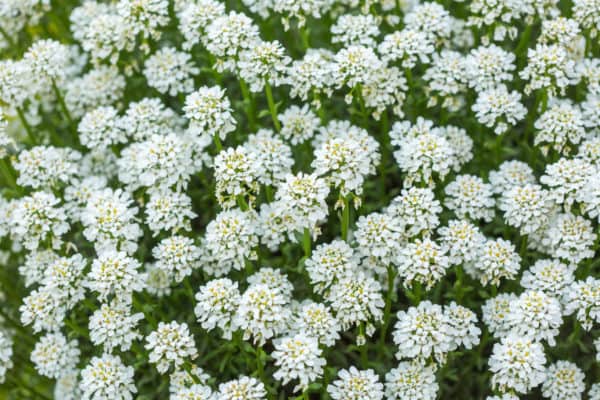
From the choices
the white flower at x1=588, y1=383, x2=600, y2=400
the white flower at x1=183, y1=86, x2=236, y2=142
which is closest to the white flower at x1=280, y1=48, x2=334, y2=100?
the white flower at x1=183, y1=86, x2=236, y2=142

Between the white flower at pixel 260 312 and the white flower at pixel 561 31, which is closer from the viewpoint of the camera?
the white flower at pixel 260 312

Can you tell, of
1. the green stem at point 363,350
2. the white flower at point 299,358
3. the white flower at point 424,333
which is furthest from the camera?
the green stem at point 363,350

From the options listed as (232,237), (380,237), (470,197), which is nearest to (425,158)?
(470,197)

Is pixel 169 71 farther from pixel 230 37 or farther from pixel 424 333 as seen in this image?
pixel 424 333

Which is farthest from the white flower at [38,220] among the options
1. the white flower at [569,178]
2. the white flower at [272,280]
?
the white flower at [569,178]

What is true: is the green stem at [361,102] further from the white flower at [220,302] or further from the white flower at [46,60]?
the white flower at [46,60]

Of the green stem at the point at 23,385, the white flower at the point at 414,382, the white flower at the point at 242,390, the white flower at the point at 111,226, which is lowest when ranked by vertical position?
the white flower at the point at 242,390
